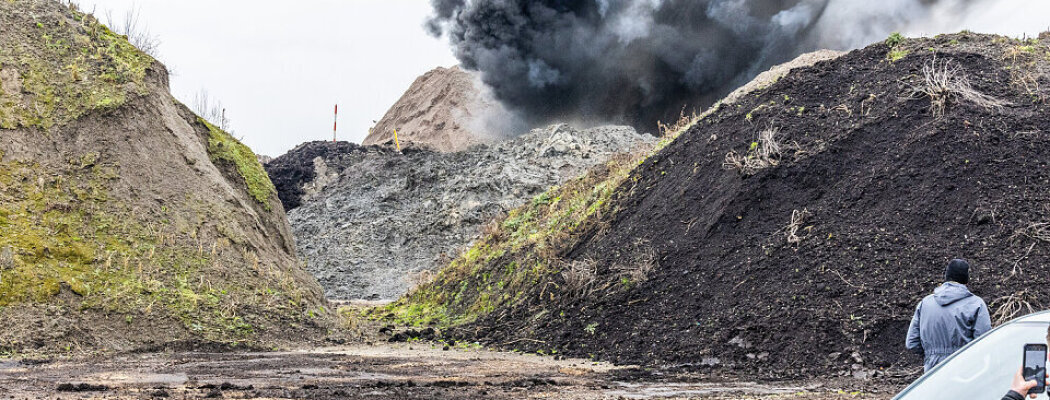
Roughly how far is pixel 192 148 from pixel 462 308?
20.0 feet

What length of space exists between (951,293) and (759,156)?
8154 millimetres

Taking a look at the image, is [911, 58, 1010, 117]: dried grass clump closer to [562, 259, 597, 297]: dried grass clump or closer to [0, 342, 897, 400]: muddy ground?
[562, 259, 597, 297]: dried grass clump

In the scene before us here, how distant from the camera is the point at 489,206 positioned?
31547mm

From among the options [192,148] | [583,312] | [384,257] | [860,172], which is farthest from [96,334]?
[384,257]

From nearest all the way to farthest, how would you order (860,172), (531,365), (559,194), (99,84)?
(531,365) → (860,172) → (99,84) → (559,194)

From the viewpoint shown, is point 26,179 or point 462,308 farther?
point 462,308

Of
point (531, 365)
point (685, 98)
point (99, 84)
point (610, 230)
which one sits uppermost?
point (685, 98)

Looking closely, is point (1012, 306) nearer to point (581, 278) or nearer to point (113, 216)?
point (581, 278)

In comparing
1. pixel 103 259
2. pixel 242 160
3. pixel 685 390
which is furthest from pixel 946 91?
pixel 242 160

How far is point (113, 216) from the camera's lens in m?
13.0

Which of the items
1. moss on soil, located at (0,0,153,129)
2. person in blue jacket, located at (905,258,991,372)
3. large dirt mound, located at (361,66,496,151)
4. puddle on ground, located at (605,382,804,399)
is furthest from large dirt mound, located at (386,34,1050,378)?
large dirt mound, located at (361,66,496,151)

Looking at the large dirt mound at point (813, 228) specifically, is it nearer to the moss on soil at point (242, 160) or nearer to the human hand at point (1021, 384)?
the moss on soil at point (242, 160)

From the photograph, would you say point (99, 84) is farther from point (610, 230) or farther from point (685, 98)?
point (685, 98)

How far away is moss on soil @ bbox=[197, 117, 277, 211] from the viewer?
16.7m
